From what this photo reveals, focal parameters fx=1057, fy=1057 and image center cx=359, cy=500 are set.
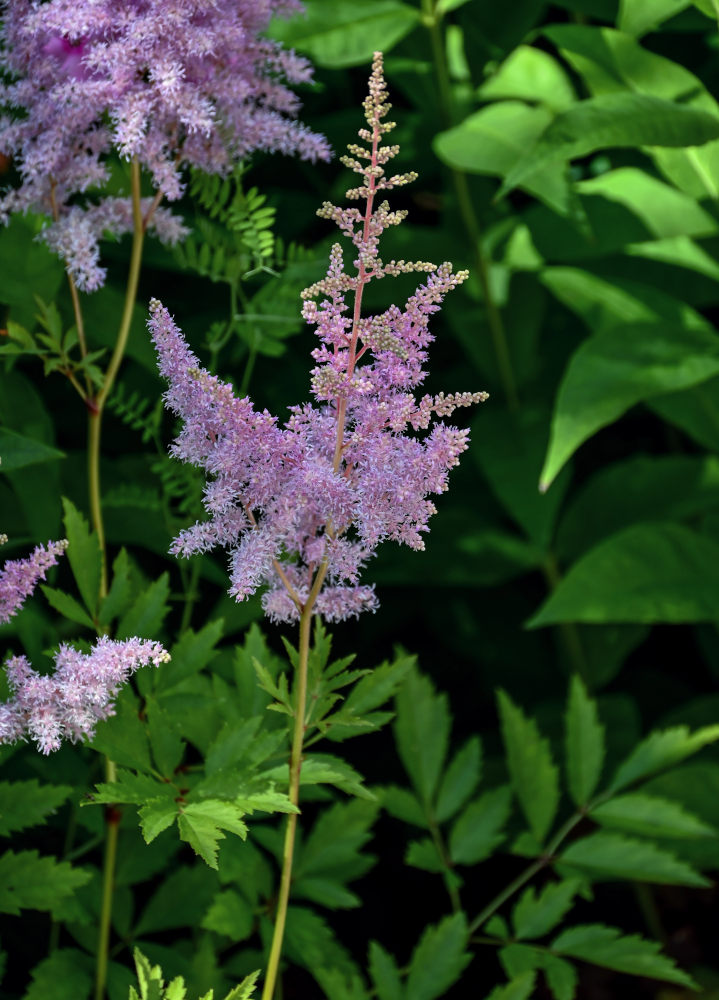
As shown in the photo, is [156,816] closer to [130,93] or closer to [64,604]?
[64,604]

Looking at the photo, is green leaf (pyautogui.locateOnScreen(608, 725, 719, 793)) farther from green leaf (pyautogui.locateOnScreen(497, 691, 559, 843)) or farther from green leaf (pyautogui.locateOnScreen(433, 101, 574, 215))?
green leaf (pyautogui.locateOnScreen(433, 101, 574, 215))

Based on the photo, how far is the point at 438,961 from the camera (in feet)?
3.39

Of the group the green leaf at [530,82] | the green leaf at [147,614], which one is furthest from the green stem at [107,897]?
the green leaf at [530,82]

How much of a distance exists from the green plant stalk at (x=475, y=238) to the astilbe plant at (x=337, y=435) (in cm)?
89

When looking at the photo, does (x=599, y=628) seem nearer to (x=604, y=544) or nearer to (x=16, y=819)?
(x=604, y=544)

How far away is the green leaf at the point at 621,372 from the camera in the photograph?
4.04ft

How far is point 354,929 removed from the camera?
1534 millimetres

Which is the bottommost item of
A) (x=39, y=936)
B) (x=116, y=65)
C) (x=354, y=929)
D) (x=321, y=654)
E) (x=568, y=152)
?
(x=354, y=929)

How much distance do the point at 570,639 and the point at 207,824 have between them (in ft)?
3.37

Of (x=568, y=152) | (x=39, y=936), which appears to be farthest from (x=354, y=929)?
A: (x=568, y=152)

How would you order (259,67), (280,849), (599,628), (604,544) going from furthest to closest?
(599,628)
(604,544)
(280,849)
(259,67)

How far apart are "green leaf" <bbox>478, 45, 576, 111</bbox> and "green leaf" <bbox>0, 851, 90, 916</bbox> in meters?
1.18

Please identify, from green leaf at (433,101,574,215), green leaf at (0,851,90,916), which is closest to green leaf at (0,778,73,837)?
green leaf at (0,851,90,916)

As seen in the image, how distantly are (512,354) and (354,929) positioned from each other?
0.88 meters
